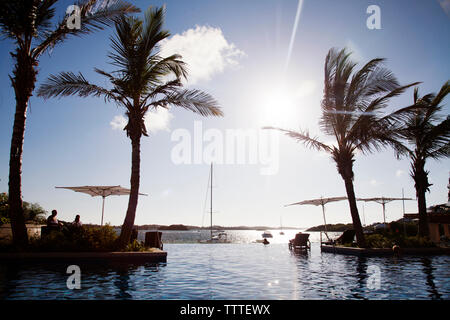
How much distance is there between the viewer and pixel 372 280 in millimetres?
8367

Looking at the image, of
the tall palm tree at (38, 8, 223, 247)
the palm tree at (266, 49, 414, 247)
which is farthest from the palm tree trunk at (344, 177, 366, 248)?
the tall palm tree at (38, 8, 223, 247)

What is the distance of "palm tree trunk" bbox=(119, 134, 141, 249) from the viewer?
12422mm

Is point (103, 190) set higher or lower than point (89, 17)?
lower

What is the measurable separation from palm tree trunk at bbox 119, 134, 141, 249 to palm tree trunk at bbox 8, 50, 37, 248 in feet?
10.8

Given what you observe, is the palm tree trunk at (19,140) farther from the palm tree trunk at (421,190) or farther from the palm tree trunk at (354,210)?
the palm tree trunk at (421,190)

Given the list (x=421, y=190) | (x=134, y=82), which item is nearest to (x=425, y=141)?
(x=421, y=190)

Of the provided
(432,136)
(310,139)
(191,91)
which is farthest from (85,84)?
(432,136)

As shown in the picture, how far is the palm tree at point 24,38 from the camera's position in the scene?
10.9 meters

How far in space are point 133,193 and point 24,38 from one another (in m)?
7.01

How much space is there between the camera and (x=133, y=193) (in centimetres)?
1278

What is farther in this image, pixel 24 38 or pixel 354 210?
pixel 354 210

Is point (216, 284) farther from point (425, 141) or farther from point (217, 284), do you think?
point (425, 141)

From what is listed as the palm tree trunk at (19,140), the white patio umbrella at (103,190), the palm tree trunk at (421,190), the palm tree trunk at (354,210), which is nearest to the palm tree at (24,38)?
the palm tree trunk at (19,140)
